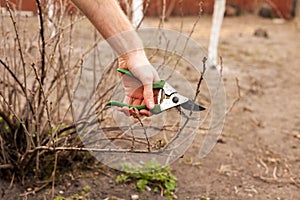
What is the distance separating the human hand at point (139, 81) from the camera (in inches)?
59.1

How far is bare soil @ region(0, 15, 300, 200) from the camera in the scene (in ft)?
7.31

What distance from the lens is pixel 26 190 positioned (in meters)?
2.10

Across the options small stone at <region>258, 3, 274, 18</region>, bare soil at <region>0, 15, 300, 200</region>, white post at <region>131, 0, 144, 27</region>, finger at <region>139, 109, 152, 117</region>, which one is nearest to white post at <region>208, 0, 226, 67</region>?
bare soil at <region>0, 15, 300, 200</region>

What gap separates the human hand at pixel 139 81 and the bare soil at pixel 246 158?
70cm

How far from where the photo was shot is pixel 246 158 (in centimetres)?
274


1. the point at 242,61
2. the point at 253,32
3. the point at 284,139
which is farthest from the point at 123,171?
the point at 253,32

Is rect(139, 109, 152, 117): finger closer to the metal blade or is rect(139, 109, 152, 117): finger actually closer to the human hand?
the human hand

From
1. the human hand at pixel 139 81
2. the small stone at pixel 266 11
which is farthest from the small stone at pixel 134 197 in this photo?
the small stone at pixel 266 11

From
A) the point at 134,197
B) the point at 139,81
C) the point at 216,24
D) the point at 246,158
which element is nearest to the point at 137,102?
the point at 139,81

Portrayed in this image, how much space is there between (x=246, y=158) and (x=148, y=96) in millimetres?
1399

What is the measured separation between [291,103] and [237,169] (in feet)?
5.04

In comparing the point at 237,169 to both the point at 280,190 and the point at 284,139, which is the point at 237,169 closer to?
the point at 280,190

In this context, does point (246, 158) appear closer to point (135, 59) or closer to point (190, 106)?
point (190, 106)

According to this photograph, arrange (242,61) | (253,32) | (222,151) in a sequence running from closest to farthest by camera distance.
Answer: (222,151)
(242,61)
(253,32)
